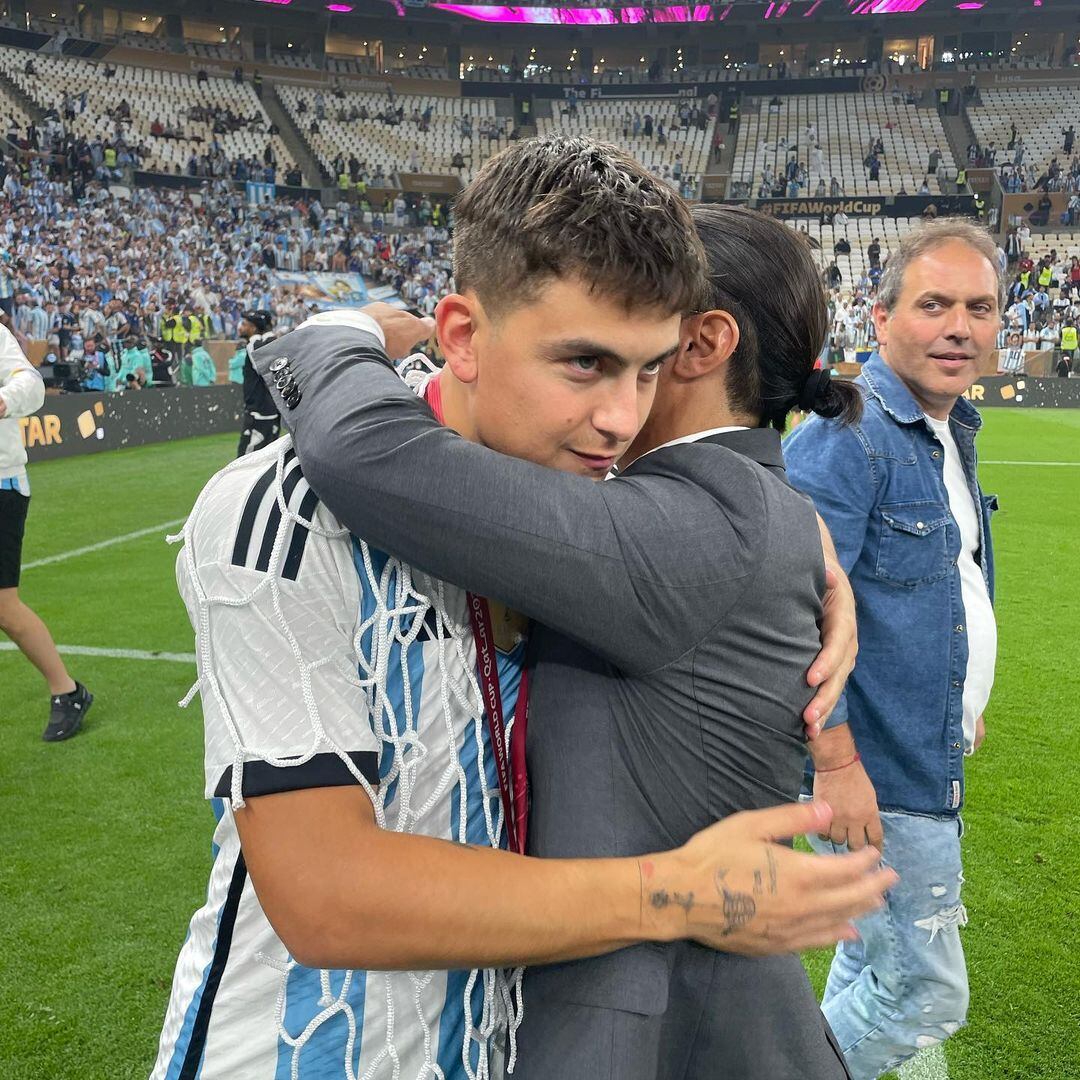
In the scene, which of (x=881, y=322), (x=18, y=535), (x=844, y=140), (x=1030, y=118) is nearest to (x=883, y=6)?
(x=844, y=140)

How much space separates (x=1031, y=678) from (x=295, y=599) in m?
6.38

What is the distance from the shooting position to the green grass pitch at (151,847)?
10.4 ft

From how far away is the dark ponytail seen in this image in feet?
5.58

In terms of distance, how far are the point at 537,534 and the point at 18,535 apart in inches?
190

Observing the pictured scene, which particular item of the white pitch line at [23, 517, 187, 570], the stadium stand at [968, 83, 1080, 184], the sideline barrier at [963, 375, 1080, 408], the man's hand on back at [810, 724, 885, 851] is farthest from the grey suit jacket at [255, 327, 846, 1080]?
the stadium stand at [968, 83, 1080, 184]

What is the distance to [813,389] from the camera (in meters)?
1.86

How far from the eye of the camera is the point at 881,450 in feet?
8.43

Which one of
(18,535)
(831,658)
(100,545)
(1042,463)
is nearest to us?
(831,658)

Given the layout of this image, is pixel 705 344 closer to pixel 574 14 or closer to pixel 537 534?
pixel 537 534

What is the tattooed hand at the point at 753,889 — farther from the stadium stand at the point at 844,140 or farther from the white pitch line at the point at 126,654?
the stadium stand at the point at 844,140

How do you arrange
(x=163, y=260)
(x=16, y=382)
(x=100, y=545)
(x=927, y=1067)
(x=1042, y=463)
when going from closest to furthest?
(x=927, y=1067)
(x=16, y=382)
(x=100, y=545)
(x=1042, y=463)
(x=163, y=260)

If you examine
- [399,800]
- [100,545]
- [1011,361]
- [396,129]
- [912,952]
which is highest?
[396,129]

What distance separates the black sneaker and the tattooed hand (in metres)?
4.89

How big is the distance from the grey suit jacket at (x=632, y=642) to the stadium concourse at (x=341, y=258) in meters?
0.12
